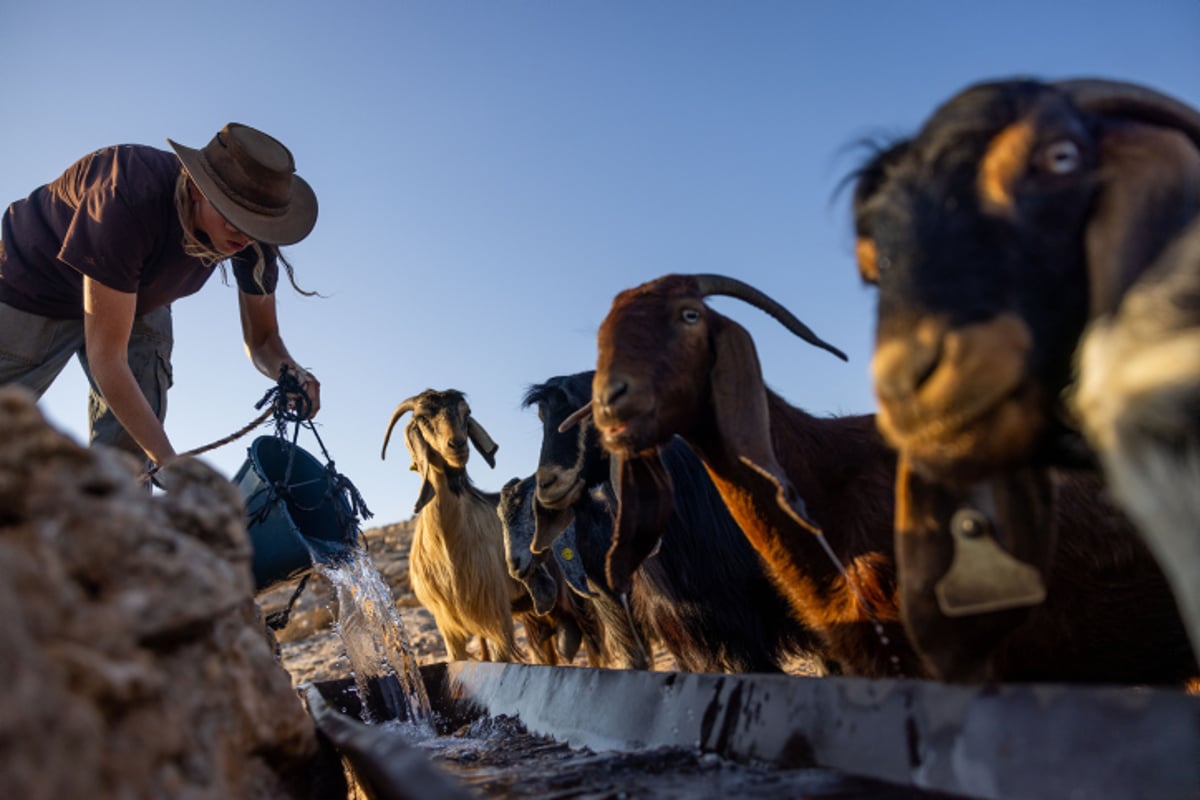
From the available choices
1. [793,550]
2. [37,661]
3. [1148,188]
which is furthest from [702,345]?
[37,661]

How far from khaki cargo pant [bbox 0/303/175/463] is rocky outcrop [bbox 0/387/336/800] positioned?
2.96 m

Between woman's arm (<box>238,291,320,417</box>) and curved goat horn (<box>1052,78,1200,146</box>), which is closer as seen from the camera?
curved goat horn (<box>1052,78,1200,146</box>)

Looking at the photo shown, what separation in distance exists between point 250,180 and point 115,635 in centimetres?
340

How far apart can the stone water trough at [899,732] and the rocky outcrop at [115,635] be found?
1.00ft

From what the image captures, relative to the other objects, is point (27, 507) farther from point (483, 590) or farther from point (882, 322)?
point (483, 590)

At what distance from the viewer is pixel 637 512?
3.41 meters

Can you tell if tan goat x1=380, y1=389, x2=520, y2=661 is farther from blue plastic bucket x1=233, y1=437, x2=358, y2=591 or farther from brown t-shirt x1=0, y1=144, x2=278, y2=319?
brown t-shirt x1=0, y1=144, x2=278, y2=319

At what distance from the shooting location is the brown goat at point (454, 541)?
7.04 m

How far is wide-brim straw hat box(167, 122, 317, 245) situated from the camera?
4.07 m

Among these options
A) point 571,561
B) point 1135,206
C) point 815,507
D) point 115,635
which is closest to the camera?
point 115,635

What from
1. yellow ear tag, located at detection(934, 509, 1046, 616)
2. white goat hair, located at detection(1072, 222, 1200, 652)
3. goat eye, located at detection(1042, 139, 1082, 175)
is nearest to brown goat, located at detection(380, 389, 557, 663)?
yellow ear tag, located at detection(934, 509, 1046, 616)

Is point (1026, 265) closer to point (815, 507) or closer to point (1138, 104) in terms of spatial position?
point (1138, 104)

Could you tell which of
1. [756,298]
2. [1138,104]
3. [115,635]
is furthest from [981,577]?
[756,298]

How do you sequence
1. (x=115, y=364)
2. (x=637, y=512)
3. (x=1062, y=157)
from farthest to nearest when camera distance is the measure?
(x=115, y=364) → (x=637, y=512) → (x=1062, y=157)
